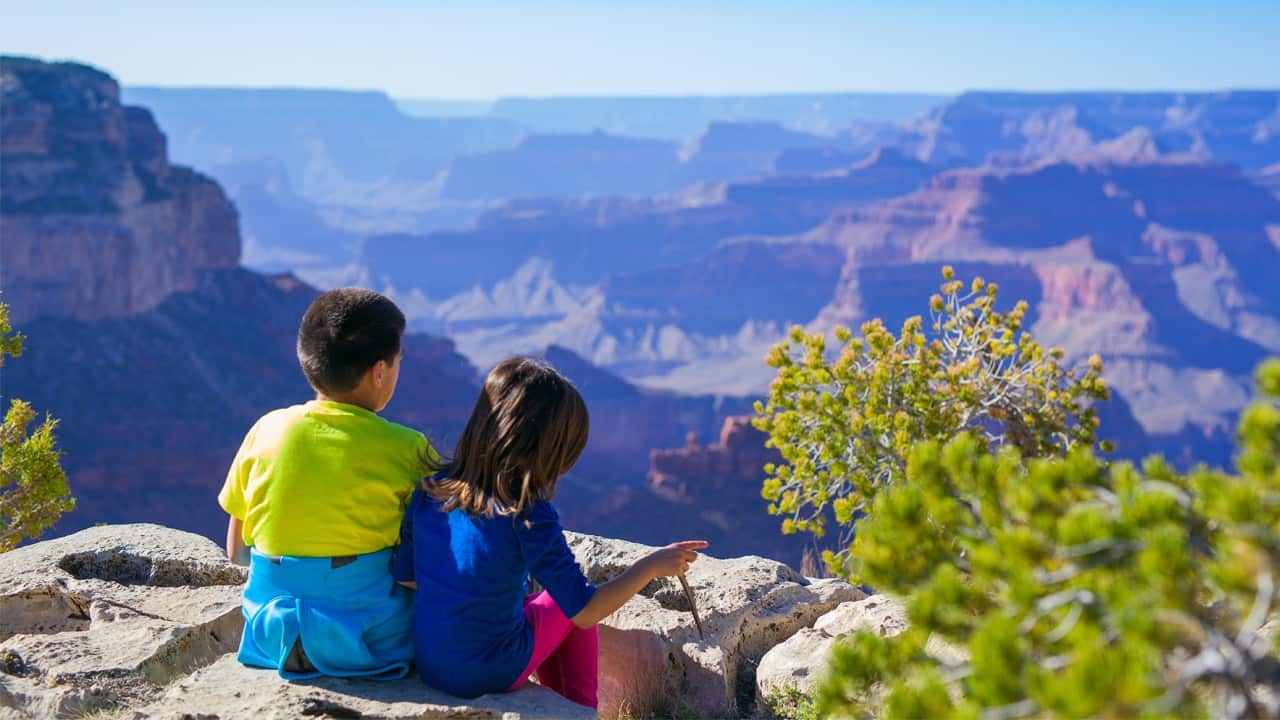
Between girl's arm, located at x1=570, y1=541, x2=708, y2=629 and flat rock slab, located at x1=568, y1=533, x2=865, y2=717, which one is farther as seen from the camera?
flat rock slab, located at x1=568, y1=533, x2=865, y2=717

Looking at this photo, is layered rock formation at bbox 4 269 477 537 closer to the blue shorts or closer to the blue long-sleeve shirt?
the blue shorts

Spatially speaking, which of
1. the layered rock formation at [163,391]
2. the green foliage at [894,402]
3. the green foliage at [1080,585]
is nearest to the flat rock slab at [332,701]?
the green foliage at [1080,585]

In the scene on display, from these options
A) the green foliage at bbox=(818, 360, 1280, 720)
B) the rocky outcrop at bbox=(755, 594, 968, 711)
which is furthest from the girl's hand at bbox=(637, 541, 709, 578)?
the green foliage at bbox=(818, 360, 1280, 720)

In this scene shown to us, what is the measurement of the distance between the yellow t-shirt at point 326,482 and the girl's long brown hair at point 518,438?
0.89ft

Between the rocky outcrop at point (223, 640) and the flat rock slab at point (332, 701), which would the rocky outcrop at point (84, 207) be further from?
the flat rock slab at point (332, 701)

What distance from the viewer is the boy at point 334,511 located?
3211mm

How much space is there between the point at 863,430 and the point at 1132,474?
207 inches

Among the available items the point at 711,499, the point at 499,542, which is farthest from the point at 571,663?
the point at 711,499

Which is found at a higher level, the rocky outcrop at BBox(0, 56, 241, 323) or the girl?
the rocky outcrop at BBox(0, 56, 241, 323)

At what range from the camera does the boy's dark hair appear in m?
3.18

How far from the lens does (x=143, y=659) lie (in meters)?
3.77

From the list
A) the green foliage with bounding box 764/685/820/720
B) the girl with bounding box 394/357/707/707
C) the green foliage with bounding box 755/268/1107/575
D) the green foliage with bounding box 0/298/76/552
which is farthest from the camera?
the green foliage with bounding box 755/268/1107/575

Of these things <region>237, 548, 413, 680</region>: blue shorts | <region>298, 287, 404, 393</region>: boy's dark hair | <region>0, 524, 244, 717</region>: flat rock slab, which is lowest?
<region>0, 524, 244, 717</region>: flat rock slab

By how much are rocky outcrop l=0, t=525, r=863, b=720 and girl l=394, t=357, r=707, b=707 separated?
0.44 ft
